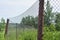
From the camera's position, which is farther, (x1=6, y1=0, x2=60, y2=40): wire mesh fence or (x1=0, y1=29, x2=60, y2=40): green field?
(x1=0, y1=29, x2=60, y2=40): green field

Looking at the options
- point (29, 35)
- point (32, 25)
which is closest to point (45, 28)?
point (32, 25)

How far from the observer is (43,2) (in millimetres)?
3971

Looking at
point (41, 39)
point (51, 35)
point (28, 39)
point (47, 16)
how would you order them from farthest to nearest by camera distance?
point (28, 39) < point (51, 35) < point (47, 16) < point (41, 39)

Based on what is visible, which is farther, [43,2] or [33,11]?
[33,11]

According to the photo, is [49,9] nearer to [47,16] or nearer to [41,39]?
[47,16]

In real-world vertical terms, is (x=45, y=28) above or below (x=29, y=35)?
above

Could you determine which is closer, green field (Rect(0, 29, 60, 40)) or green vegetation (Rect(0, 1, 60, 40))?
green vegetation (Rect(0, 1, 60, 40))

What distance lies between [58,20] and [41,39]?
937 millimetres

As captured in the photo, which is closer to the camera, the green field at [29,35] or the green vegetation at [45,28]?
the green vegetation at [45,28]

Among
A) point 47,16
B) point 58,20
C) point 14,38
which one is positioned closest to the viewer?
point 47,16

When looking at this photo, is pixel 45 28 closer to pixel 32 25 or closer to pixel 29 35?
pixel 32 25

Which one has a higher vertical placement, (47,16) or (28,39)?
(47,16)

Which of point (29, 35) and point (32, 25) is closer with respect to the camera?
point (32, 25)

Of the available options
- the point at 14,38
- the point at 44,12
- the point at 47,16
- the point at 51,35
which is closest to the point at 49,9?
the point at 47,16
